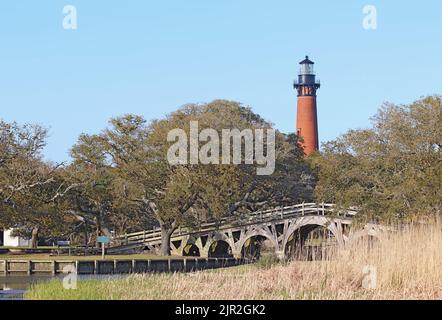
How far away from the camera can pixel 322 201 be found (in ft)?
196

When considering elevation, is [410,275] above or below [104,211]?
below

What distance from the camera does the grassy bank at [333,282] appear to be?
18.3 metres

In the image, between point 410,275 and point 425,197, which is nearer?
point 410,275

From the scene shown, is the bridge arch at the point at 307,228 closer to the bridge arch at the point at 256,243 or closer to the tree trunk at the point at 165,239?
the bridge arch at the point at 256,243

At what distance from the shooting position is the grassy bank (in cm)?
1827

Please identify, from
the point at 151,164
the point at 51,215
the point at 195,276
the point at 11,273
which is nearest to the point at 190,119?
the point at 151,164

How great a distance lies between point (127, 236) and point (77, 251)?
888 centimetres

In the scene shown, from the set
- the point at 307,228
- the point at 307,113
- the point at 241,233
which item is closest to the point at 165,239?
the point at 241,233

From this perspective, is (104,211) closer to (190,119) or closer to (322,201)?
(190,119)

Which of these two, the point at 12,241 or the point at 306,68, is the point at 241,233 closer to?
the point at 12,241

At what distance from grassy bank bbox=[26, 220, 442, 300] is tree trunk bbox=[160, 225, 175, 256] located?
122ft

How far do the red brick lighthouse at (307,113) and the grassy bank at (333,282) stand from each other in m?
65.6

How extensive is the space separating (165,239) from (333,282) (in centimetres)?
4053
